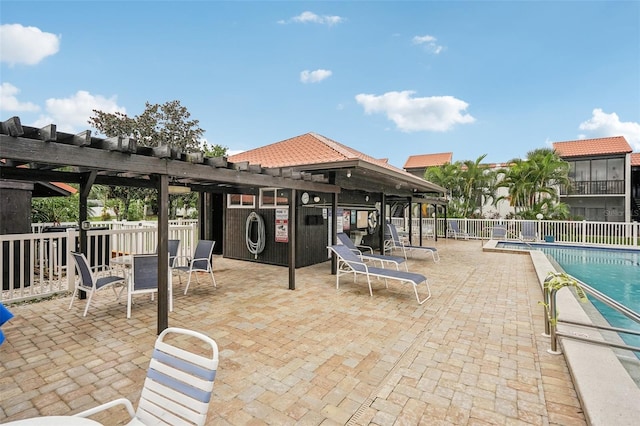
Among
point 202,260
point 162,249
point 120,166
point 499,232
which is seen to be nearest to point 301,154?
point 202,260

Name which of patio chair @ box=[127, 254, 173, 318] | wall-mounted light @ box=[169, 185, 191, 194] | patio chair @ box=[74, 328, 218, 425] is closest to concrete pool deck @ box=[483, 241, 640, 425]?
patio chair @ box=[74, 328, 218, 425]

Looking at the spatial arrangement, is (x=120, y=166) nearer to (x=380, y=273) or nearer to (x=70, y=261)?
(x=70, y=261)

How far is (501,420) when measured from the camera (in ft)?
7.40

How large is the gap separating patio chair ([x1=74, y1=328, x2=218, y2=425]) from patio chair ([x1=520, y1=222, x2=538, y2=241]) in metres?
18.0

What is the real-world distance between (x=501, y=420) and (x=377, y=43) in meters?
15.8

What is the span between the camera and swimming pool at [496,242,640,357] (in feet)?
17.0

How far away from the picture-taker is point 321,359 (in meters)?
3.16

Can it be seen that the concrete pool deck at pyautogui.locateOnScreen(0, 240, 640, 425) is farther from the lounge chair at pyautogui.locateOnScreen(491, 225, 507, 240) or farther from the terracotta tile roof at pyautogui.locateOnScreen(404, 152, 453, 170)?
the terracotta tile roof at pyautogui.locateOnScreen(404, 152, 453, 170)

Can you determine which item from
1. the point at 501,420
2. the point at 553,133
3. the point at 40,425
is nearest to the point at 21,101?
the point at 40,425

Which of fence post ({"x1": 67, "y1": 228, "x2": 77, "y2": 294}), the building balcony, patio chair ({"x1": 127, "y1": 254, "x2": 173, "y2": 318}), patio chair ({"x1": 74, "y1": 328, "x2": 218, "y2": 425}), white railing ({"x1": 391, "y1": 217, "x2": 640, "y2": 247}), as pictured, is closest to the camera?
patio chair ({"x1": 74, "y1": 328, "x2": 218, "y2": 425})

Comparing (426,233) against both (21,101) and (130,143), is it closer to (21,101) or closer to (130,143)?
(130,143)

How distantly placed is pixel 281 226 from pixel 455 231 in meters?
12.5

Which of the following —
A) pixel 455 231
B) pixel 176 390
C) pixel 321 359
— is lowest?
pixel 321 359

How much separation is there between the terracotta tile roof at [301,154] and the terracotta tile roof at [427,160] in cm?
1955
